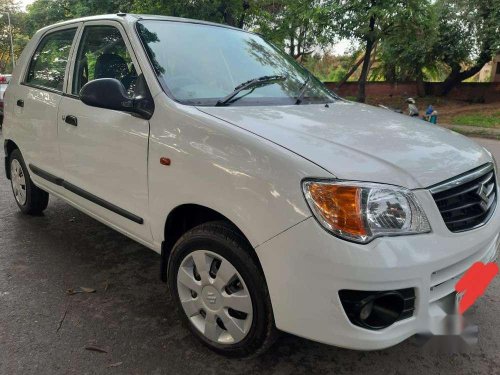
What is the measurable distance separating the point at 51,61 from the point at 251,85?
2008mm

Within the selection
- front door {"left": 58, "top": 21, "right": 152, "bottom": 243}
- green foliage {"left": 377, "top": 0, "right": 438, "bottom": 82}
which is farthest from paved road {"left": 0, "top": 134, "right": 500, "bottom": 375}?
green foliage {"left": 377, "top": 0, "right": 438, "bottom": 82}

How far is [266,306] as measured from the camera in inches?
80.7

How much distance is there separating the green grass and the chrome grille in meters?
14.0

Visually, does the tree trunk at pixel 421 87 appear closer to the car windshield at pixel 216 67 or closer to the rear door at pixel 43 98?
the car windshield at pixel 216 67

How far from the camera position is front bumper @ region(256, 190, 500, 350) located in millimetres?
1771

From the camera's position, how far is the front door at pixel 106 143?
264 cm

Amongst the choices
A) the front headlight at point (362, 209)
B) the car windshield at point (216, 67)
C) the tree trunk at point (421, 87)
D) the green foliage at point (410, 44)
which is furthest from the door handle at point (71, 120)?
the tree trunk at point (421, 87)

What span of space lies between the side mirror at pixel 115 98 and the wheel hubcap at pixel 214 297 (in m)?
0.88

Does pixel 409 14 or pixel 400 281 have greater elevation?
pixel 409 14

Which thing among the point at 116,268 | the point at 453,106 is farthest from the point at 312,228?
the point at 453,106

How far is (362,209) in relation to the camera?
182cm

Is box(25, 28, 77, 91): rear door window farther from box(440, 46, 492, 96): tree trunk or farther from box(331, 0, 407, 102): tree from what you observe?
box(440, 46, 492, 96): tree trunk

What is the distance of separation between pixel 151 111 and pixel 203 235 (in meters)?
0.78

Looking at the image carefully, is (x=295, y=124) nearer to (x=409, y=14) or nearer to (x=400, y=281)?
(x=400, y=281)
